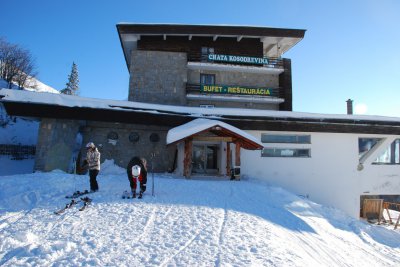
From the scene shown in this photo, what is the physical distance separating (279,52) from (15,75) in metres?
30.8

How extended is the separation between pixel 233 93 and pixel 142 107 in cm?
1073

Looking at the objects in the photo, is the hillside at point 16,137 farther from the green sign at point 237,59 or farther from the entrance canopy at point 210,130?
the green sign at point 237,59

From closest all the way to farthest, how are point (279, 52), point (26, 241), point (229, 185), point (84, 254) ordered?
point (84, 254) < point (26, 241) < point (229, 185) < point (279, 52)

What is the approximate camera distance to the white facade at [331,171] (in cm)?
1720

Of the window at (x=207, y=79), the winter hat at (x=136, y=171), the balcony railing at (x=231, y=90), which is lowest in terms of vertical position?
the winter hat at (x=136, y=171)

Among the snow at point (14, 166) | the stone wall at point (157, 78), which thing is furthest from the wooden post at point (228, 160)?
the snow at point (14, 166)

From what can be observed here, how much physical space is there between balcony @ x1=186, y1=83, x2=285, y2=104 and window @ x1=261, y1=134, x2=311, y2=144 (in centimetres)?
711

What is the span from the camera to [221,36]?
24.3m

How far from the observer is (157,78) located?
915 inches

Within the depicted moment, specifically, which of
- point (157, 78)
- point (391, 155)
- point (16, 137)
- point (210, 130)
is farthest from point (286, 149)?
point (16, 137)

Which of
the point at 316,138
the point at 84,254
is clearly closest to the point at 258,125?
the point at 316,138

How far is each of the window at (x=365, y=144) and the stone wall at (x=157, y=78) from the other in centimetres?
1375

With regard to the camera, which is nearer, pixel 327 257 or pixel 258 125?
pixel 327 257

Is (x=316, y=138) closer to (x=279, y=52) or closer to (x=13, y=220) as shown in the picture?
(x=279, y=52)
